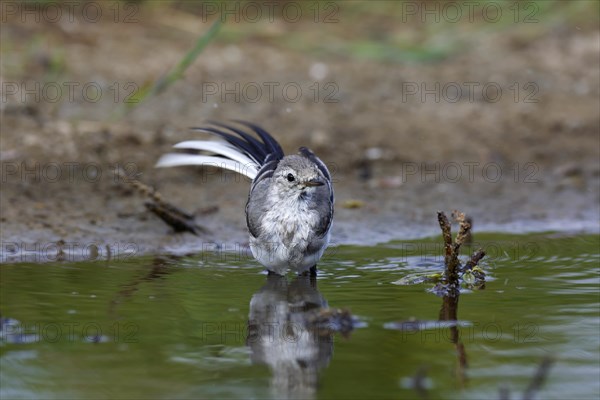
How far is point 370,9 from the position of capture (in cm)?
1397

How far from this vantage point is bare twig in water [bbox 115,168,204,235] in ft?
26.5

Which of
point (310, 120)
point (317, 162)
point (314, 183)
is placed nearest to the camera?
point (314, 183)

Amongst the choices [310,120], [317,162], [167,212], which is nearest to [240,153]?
[317,162]

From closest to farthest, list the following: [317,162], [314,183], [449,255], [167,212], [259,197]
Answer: [449,255] < [314,183] < [259,197] < [167,212] < [317,162]

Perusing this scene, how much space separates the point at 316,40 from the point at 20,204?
17.5 feet

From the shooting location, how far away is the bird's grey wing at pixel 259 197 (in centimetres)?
743

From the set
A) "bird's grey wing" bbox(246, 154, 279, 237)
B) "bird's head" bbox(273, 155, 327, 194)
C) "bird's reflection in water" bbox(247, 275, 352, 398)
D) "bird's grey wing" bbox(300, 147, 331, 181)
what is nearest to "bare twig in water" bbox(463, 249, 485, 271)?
"bird's reflection in water" bbox(247, 275, 352, 398)

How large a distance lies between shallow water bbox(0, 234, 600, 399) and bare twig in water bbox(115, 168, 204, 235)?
52 centimetres

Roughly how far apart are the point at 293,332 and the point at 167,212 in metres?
2.61

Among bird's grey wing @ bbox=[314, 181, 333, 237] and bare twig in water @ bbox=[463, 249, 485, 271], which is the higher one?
bird's grey wing @ bbox=[314, 181, 333, 237]

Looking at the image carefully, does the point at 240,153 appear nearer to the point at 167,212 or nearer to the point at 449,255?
the point at 167,212

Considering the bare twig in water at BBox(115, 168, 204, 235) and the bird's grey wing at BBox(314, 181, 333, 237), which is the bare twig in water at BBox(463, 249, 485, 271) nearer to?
the bird's grey wing at BBox(314, 181, 333, 237)

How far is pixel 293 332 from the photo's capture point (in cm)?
587

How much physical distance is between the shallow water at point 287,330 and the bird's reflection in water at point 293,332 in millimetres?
12
